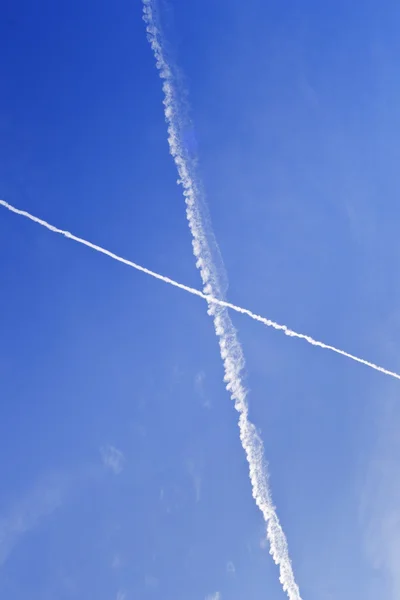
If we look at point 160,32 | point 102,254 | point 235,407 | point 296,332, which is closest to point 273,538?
point 235,407

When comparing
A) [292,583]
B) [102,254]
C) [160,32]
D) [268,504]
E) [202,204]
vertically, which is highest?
[160,32]

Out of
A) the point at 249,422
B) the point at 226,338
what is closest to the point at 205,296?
the point at 226,338

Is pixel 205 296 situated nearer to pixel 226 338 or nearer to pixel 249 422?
pixel 226 338

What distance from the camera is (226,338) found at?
21.6 m

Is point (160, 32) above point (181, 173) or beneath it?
above

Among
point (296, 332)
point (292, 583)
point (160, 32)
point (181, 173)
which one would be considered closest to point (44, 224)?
point (181, 173)

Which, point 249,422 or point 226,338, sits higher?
point 226,338

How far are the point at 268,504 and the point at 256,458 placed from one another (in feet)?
4.30

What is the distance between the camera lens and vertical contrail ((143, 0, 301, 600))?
2136cm

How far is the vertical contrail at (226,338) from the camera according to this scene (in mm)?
21359

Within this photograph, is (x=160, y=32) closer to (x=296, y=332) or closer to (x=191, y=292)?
(x=191, y=292)

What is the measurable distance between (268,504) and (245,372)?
3.73 metres

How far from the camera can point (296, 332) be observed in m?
21.8

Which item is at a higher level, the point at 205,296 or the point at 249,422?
the point at 205,296
